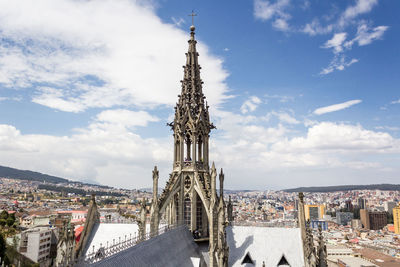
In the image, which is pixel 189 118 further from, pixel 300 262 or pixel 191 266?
pixel 300 262

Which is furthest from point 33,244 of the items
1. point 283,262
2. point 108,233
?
point 283,262

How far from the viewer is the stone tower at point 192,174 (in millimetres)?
23891

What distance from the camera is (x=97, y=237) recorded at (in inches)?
938

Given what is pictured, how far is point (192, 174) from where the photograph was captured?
26.3m

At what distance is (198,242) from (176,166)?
6517 millimetres

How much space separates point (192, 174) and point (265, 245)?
26.3 feet

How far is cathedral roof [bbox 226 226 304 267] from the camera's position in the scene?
75.7ft

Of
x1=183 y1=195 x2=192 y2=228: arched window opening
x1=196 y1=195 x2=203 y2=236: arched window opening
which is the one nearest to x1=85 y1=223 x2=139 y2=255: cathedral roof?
x1=183 y1=195 x2=192 y2=228: arched window opening

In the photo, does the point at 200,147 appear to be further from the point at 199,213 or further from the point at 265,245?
the point at 265,245

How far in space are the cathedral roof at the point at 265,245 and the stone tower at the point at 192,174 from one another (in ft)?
8.17

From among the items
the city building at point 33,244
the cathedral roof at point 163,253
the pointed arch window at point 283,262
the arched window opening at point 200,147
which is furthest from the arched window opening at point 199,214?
the city building at point 33,244

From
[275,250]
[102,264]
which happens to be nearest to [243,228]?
[275,250]

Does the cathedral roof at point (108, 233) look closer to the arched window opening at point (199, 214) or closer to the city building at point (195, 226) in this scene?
the city building at point (195, 226)

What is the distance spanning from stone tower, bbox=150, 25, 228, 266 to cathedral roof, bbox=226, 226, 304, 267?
2.49 meters
